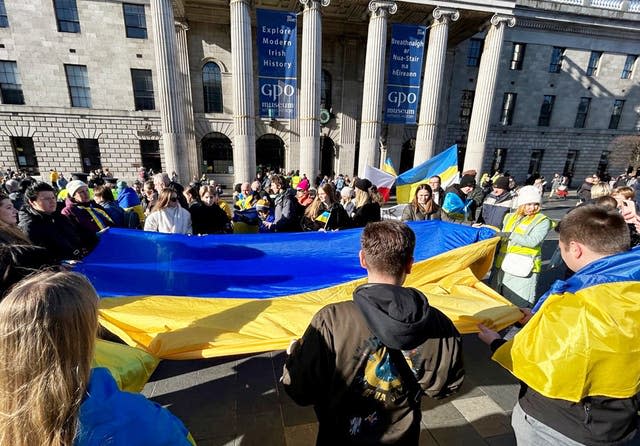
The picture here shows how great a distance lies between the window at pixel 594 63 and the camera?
2600cm

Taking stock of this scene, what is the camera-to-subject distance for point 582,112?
27.5 meters

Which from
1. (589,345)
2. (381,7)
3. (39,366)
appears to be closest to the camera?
(39,366)

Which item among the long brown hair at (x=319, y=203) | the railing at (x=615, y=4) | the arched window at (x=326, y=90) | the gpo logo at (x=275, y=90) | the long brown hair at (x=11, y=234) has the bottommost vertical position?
the long brown hair at (x=319, y=203)

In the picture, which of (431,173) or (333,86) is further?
(333,86)

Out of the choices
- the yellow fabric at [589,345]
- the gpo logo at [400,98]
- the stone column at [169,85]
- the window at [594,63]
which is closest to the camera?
the yellow fabric at [589,345]

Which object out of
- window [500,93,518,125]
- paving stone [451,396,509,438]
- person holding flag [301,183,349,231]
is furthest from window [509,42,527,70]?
paving stone [451,396,509,438]

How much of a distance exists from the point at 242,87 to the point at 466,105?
1914 centimetres

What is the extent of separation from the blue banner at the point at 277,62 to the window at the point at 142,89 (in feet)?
30.0

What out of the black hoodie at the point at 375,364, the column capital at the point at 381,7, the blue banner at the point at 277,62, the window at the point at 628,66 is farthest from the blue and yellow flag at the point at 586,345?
the window at the point at 628,66

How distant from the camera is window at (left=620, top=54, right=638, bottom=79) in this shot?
26641 millimetres

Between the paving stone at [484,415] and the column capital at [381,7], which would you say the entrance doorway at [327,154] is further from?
the paving stone at [484,415]

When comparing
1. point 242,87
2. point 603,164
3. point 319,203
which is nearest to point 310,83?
point 242,87

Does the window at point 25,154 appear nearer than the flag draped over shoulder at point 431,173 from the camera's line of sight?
No

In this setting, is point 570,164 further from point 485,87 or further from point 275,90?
point 275,90
